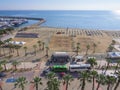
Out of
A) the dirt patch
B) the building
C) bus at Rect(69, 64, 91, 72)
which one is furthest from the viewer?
the dirt patch

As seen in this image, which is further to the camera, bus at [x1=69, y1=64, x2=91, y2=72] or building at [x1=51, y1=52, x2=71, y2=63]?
building at [x1=51, y1=52, x2=71, y2=63]

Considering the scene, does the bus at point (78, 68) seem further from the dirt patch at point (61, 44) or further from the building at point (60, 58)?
the dirt patch at point (61, 44)

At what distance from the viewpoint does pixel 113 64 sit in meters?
72.6

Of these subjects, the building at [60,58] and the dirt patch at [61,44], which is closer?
the building at [60,58]

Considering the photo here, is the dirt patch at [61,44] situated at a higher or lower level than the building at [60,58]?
lower

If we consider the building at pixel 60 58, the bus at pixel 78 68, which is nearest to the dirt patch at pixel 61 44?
the building at pixel 60 58

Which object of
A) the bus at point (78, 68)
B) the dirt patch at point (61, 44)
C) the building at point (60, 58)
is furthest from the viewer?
the dirt patch at point (61, 44)

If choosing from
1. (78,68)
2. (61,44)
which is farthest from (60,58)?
(61,44)

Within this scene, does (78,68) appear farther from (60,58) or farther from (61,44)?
(61,44)

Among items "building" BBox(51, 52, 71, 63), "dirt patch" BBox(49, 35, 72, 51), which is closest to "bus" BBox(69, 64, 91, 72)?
"building" BBox(51, 52, 71, 63)

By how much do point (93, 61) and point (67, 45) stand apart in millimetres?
45068

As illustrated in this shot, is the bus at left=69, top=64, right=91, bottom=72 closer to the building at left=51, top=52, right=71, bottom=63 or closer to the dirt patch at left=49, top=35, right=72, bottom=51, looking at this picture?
the building at left=51, top=52, right=71, bottom=63

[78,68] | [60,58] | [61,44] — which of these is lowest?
[61,44]

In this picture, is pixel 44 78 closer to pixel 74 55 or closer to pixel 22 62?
pixel 22 62
